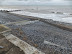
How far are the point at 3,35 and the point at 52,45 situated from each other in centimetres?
506

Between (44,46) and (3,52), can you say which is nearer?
(3,52)

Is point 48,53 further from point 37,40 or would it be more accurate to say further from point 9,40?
point 9,40

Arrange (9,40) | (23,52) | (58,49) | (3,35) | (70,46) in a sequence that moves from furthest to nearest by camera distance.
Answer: (3,35), (9,40), (70,46), (58,49), (23,52)

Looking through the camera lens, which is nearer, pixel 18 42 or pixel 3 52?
pixel 3 52

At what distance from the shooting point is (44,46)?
7859mm

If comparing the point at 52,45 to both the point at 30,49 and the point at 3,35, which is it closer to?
the point at 30,49

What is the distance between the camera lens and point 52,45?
8000 mm

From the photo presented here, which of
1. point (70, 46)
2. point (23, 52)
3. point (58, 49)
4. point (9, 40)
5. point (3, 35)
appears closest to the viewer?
point (23, 52)

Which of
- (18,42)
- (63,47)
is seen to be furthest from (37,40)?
(63,47)

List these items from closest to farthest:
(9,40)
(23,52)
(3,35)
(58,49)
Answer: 1. (23,52)
2. (58,49)
3. (9,40)
4. (3,35)

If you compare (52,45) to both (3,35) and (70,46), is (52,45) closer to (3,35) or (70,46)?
(70,46)

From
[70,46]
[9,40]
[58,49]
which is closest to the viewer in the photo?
[58,49]

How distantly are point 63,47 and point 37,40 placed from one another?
2.50 m

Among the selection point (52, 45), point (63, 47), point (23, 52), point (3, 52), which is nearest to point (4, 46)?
point (3, 52)
